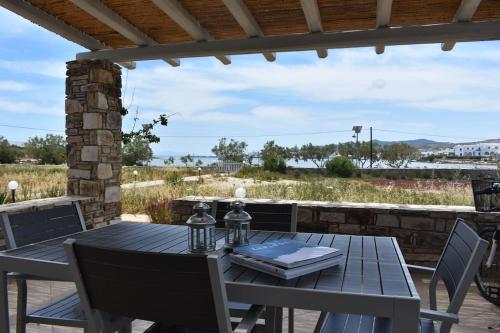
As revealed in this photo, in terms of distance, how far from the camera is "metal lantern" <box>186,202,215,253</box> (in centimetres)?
174

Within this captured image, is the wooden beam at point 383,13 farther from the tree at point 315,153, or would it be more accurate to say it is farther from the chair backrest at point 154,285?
the tree at point 315,153

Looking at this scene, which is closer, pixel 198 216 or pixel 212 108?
pixel 198 216

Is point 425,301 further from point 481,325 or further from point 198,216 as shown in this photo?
point 198,216

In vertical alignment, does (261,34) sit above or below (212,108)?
below

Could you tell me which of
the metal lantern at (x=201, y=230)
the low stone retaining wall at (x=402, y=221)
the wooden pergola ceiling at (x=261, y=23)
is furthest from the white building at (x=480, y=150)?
the metal lantern at (x=201, y=230)

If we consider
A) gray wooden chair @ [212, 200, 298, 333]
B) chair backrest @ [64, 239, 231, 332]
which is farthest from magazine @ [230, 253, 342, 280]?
gray wooden chair @ [212, 200, 298, 333]

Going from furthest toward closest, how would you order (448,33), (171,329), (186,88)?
(186,88), (448,33), (171,329)

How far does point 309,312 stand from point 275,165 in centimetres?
1038

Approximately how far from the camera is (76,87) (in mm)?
4734

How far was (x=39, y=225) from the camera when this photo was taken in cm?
227

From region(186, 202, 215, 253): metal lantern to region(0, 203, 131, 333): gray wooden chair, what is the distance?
22.3 inches

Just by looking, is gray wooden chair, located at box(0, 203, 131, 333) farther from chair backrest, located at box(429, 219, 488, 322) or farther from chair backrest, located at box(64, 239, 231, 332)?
chair backrest, located at box(429, 219, 488, 322)

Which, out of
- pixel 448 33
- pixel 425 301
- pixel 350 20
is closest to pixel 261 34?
pixel 350 20

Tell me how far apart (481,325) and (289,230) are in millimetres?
1587
